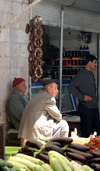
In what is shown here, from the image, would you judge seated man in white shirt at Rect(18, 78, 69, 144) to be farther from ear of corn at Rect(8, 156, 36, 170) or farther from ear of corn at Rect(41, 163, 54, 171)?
ear of corn at Rect(41, 163, 54, 171)

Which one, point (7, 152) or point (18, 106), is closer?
point (7, 152)

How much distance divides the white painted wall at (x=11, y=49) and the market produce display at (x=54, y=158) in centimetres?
304

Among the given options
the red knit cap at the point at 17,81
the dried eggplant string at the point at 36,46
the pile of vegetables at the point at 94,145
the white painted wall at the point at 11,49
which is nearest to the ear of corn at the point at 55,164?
the pile of vegetables at the point at 94,145

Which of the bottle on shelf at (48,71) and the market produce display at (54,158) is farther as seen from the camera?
the bottle on shelf at (48,71)

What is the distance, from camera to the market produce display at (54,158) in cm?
229

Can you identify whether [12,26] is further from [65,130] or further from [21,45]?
[65,130]

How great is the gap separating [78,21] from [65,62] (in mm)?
1337

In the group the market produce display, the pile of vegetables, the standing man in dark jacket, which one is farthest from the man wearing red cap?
the market produce display

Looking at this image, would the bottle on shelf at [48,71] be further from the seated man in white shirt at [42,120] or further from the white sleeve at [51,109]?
the white sleeve at [51,109]

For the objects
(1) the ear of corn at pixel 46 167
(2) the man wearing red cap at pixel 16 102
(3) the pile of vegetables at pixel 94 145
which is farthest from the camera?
(2) the man wearing red cap at pixel 16 102

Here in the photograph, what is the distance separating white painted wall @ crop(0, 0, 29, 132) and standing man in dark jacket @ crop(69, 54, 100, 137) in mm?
1164

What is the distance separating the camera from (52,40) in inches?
304

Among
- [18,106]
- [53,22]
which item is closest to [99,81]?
[53,22]

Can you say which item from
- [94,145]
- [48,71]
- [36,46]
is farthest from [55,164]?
[48,71]
